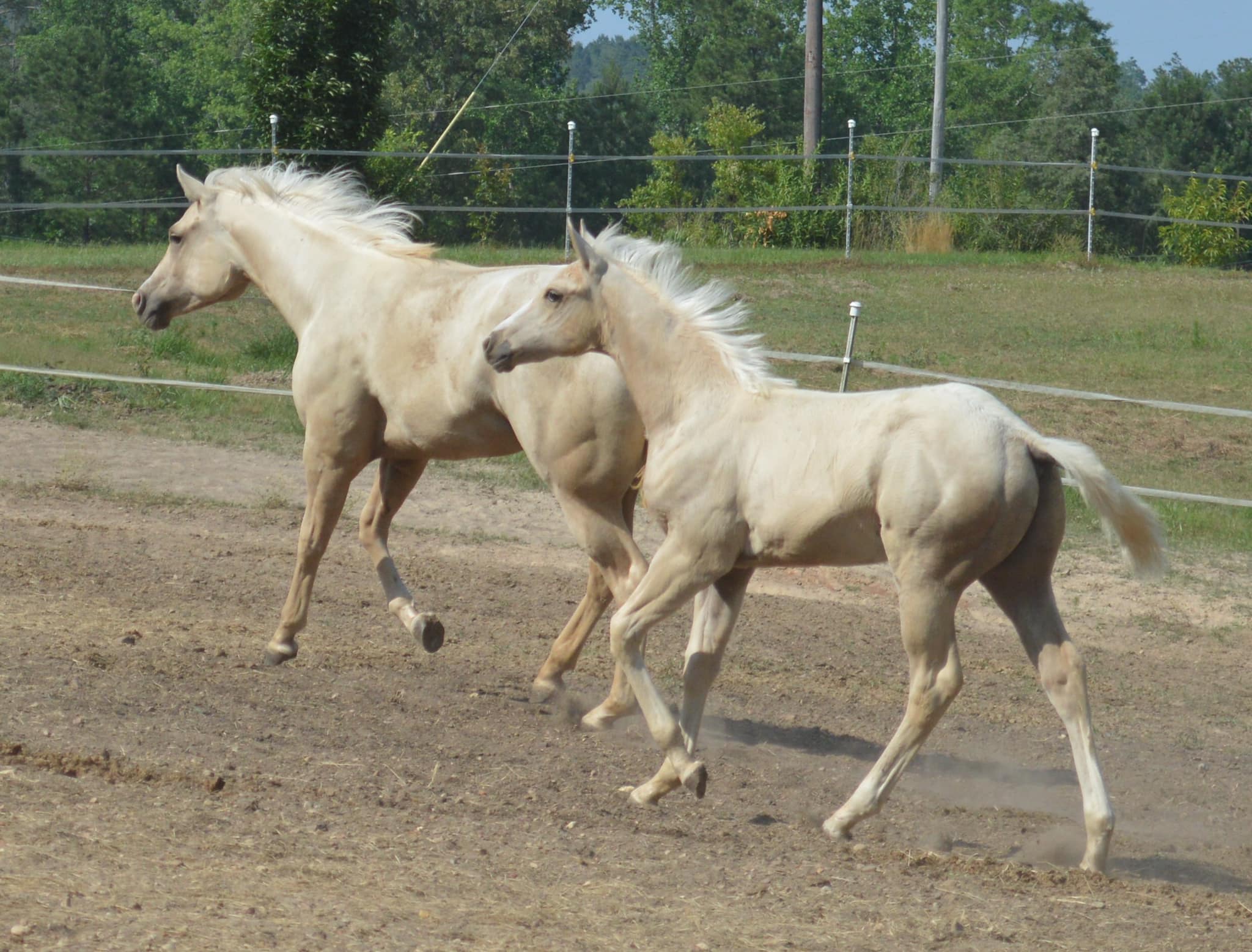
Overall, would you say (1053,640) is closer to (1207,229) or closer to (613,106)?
(1207,229)

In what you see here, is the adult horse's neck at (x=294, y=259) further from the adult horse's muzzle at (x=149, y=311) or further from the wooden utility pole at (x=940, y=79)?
the wooden utility pole at (x=940, y=79)

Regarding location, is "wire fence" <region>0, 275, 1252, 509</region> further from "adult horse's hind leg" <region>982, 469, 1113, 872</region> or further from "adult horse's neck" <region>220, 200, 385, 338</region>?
"adult horse's hind leg" <region>982, 469, 1113, 872</region>

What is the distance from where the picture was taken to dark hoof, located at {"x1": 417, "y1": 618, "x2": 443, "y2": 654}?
249 inches

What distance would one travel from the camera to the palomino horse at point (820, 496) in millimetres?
4496

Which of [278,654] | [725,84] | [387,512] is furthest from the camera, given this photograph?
[725,84]

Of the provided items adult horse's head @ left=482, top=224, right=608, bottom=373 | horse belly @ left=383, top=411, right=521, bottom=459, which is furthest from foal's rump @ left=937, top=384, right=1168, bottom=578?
horse belly @ left=383, top=411, right=521, bottom=459

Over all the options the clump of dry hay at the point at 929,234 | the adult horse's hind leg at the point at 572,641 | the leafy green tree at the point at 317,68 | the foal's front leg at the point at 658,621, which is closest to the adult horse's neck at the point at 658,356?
the foal's front leg at the point at 658,621

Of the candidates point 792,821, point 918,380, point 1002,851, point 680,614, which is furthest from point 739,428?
point 918,380

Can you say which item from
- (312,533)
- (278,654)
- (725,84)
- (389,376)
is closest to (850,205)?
(312,533)

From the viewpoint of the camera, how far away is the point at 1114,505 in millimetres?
4680

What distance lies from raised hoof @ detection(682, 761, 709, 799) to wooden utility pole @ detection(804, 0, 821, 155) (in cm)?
2081

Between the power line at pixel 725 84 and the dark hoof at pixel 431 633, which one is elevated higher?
the power line at pixel 725 84

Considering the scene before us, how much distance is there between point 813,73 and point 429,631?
20.4m

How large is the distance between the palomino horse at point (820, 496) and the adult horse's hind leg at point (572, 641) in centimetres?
125
